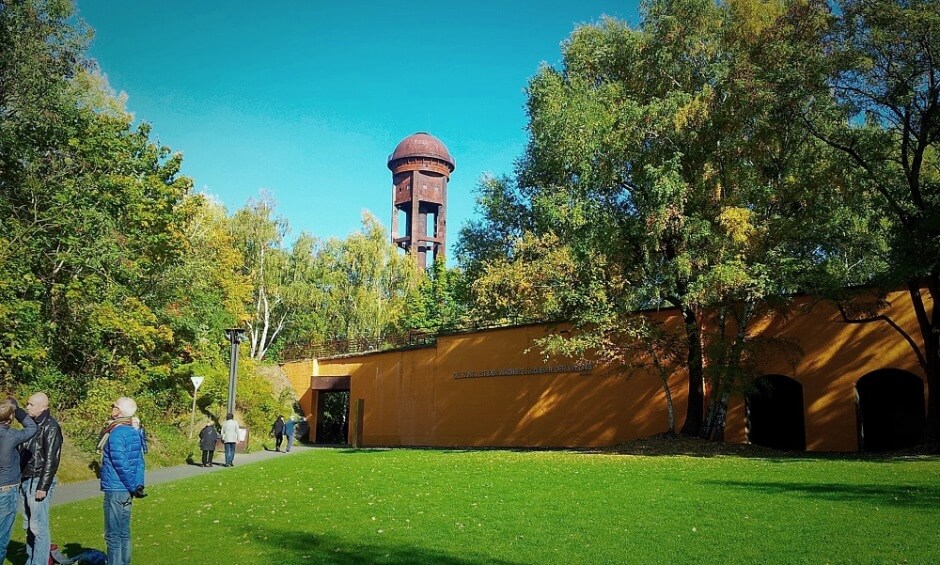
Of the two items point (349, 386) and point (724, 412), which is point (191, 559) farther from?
point (349, 386)

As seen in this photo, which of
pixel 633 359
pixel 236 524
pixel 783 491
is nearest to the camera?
pixel 236 524

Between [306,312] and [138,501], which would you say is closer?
[138,501]

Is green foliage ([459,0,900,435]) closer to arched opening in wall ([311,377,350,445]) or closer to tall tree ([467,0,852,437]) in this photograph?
tall tree ([467,0,852,437])

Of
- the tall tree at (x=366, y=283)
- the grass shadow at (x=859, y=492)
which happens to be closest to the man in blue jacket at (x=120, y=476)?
the grass shadow at (x=859, y=492)

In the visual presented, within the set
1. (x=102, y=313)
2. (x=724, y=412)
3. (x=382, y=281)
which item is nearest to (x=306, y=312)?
(x=382, y=281)

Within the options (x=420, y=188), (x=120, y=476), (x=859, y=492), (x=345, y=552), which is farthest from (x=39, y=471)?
(x=420, y=188)

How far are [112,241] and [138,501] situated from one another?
11584 mm

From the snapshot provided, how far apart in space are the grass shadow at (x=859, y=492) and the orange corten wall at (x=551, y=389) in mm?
10020

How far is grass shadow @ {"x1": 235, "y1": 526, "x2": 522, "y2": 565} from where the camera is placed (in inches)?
291

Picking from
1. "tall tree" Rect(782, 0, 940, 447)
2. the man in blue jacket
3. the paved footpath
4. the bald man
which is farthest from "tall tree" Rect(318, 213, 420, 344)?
the man in blue jacket

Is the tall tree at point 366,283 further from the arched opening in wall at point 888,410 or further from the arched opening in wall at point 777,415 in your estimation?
the arched opening in wall at point 888,410

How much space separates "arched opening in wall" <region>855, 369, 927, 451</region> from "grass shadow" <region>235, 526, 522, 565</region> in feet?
60.7

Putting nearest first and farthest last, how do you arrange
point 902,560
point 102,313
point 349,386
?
point 902,560, point 102,313, point 349,386

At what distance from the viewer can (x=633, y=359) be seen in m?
25.2
